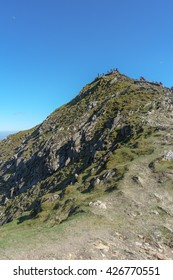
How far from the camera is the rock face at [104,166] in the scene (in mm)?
31141

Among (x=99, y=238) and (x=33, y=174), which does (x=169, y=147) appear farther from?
(x=33, y=174)

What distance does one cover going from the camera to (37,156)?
271 ft

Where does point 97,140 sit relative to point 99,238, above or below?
above

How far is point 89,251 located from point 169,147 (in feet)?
87.4

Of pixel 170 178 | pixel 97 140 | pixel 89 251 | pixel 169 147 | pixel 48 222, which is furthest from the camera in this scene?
pixel 97 140

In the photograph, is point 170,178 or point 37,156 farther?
point 37,156

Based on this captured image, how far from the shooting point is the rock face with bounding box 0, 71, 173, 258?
31141 millimetres

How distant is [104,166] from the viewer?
146 ft
